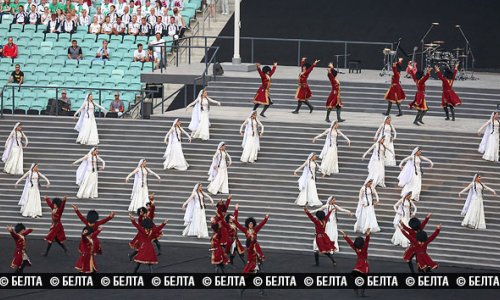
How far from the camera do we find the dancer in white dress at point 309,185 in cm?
4094

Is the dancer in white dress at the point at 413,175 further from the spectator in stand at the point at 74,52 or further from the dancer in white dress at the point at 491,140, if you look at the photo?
the spectator in stand at the point at 74,52

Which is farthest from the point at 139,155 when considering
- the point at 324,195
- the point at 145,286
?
the point at 145,286

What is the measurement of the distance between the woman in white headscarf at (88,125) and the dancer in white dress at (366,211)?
7.88m

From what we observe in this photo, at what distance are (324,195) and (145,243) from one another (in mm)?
6494

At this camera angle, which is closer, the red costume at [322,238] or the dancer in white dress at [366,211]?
the red costume at [322,238]

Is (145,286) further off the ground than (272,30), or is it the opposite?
(272,30)

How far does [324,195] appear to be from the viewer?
41.3 metres

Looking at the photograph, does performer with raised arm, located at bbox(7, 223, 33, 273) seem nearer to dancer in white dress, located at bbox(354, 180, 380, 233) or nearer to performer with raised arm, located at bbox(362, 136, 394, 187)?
dancer in white dress, located at bbox(354, 180, 380, 233)

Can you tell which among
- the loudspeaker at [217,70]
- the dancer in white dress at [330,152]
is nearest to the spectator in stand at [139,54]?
the loudspeaker at [217,70]

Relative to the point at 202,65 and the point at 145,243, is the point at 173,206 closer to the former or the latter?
the point at 145,243

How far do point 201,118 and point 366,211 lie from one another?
19.2ft

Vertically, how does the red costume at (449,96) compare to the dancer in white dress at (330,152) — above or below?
above

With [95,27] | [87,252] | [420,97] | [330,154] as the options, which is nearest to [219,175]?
A: [330,154]

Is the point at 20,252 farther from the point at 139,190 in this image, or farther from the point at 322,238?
the point at 322,238
